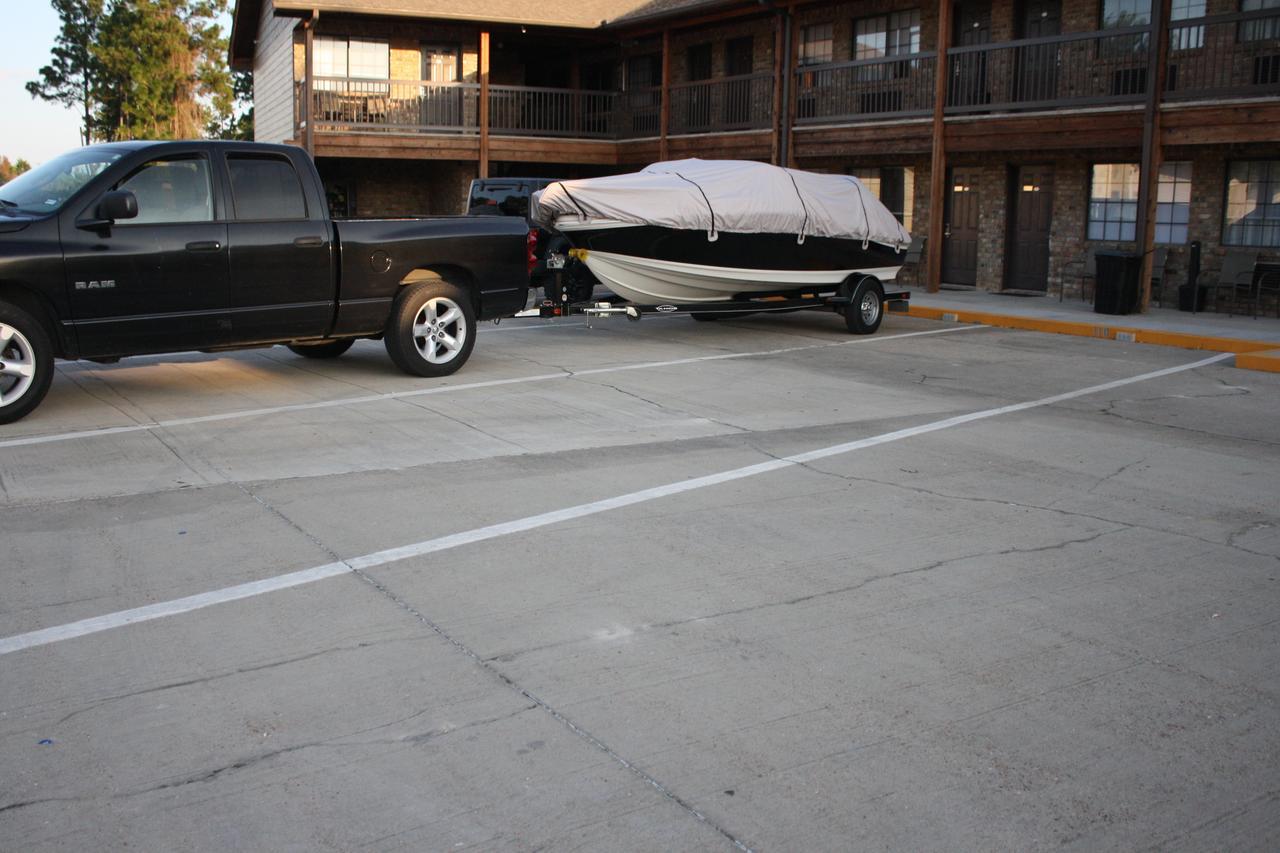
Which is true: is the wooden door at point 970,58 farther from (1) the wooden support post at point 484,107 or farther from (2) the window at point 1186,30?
(1) the wooden support post at point 484,107

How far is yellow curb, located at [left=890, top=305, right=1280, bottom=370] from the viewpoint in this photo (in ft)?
50.3

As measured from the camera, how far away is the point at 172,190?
1026cm

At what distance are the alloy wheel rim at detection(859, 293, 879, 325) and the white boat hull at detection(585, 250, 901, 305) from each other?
498 millimetres

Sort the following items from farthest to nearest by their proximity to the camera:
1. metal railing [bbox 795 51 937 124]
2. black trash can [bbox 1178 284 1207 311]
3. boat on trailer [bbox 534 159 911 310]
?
metal railing [bbox 795 51 937 124], black trash can [bbox 1178 284 1207 311], boat on trailer [bbox 534 159 911 310]

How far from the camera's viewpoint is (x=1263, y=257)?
19078 mm

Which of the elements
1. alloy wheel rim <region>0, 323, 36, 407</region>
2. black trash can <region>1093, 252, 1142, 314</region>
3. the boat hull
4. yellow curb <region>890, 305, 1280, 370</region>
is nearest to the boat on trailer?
the boat hull

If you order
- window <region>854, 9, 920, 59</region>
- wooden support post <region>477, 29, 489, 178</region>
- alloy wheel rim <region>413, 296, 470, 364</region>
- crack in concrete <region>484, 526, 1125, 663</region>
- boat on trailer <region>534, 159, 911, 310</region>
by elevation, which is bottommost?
crack in concrete <region>484, 526, 1125, 663</region>

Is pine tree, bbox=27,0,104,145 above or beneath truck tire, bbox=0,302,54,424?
above

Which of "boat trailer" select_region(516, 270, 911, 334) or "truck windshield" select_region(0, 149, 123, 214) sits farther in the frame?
"boat trailer" select_region(516, 270, 911, 334)

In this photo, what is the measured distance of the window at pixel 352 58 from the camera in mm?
29531

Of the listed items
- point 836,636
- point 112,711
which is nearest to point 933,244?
point 836,636

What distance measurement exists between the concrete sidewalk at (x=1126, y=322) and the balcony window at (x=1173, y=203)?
1.51 m

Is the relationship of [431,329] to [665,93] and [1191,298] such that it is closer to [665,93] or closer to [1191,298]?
[1191,298]

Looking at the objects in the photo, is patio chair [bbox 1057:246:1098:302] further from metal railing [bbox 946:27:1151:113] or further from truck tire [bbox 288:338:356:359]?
truck tire [bbox 288:338:356:359]
